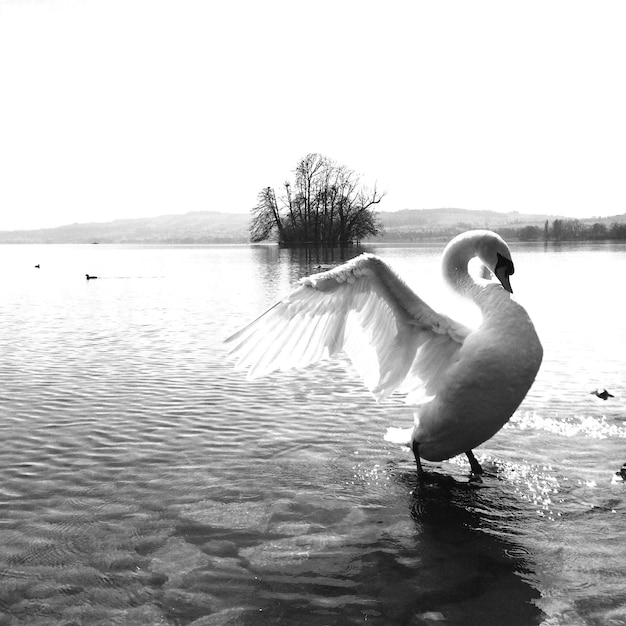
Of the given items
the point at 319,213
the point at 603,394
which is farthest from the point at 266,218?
the point at 603,394

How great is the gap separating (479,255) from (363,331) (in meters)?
1.32

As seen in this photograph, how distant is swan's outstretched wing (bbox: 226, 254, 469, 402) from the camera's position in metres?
6.12

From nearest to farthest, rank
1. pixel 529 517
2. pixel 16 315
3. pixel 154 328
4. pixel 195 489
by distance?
1. pixel 529 517
2. pixel 195 489
3. pixel 154 328
4. pixel 16 315

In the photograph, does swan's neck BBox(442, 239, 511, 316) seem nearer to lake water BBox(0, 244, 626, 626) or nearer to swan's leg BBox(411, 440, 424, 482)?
lake water BBox(0, 244, 626, 626)

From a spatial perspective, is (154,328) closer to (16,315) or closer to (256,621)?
(16,315)

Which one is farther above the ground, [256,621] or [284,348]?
[284,348]

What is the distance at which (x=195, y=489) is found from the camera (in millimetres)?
6062

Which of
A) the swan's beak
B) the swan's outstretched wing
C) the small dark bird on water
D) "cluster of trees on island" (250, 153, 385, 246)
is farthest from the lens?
"cluster of trees on island" (250, 153, 385, 246)

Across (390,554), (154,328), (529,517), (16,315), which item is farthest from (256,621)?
(16,315)

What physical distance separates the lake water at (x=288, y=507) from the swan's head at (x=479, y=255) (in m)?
0.41

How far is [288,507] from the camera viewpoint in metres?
5.68

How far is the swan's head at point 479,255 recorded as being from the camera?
6539 mm

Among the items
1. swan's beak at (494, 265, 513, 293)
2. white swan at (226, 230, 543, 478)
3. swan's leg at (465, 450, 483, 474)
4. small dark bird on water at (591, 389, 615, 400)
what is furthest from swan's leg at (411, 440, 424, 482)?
small dark bird on water at (591, 389, 615, 400)

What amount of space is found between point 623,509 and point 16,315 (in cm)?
1735
